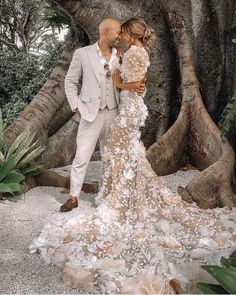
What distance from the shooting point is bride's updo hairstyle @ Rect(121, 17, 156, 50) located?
4129 millimetres

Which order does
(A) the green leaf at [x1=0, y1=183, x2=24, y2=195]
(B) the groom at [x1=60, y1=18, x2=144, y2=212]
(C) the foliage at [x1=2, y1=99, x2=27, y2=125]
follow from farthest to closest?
(C) the foliage at [x1=2, y1=99, x2=27, y2=125]
(A) the green leaf at [x1=0, y1=183, x2=24, y2=195]
(B) the groom at [x1=60, y1=18, x2=144, y2=212]

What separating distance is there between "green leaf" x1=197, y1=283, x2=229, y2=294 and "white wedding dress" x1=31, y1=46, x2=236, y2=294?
0.95 feet

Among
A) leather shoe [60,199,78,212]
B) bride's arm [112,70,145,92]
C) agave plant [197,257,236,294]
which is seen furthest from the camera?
leather shoe [60,199,78,212]

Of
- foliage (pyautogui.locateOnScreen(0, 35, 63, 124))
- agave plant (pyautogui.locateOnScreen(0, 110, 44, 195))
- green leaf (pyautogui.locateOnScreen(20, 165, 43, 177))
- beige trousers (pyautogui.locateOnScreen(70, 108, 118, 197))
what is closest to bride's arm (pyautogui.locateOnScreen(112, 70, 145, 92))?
beige trousers (pyautogui.locateOnScreen(70, 108, 118, 197))

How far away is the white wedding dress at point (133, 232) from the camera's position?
3.37m

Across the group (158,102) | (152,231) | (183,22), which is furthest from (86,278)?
(183,22)

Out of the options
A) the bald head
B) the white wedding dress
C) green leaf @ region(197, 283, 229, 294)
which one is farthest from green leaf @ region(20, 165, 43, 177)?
green leaf @ region(197, 283, 229, 294)

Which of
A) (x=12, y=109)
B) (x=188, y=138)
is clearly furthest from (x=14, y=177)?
(x=12, y=109)

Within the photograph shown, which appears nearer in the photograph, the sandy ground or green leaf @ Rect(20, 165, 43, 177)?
the sandy ground

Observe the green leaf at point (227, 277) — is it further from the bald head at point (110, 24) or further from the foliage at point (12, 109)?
the foliage at point (12, 109)

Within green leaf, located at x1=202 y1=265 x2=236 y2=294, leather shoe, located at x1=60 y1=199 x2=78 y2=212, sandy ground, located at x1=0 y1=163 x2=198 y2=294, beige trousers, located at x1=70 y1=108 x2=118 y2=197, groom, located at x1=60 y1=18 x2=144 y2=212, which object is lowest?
sandy ground, located at x1=0 y1=163 x2=198 y2=294

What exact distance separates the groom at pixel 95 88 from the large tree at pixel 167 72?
4.57 feet

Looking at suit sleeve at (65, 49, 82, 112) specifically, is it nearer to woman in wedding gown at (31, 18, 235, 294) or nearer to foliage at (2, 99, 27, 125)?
woman in wedding gown at (31, 18, 235, 294)

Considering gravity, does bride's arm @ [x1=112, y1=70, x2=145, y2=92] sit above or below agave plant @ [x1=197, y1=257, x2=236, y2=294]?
above
